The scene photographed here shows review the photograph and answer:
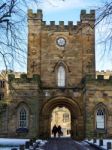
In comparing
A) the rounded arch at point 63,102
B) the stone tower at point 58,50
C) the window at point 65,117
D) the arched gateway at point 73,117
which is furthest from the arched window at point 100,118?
the window at point 65,117

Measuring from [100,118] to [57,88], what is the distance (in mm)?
5935

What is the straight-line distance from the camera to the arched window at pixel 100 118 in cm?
4415

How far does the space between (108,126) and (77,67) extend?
8.00 metres

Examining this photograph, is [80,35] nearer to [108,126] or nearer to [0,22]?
[108,126]

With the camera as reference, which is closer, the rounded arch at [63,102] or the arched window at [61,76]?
the rounded arch at [63,102]

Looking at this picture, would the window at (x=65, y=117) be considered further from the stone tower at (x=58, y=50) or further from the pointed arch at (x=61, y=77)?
the pointed arch at (x=61, y=77)

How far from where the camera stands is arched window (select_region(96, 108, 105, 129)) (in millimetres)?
44147

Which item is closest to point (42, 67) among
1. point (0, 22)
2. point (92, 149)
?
→ point (92, 149)

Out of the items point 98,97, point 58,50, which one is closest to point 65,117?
point 58,50

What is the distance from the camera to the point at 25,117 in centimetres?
4447

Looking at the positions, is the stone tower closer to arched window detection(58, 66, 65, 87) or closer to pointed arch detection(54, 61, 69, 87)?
pointed arch detection(54, 61, 69, 87)

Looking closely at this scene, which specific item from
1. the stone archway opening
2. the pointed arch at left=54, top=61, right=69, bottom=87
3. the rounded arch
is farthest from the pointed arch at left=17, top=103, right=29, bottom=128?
the stone archway opening

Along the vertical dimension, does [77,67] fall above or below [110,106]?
above

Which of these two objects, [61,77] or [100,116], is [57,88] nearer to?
[61,77]
